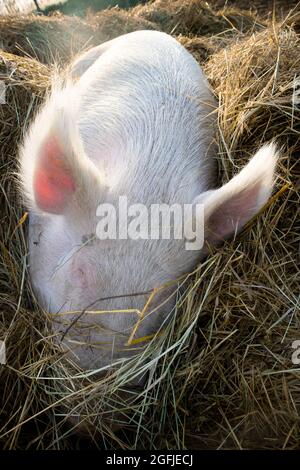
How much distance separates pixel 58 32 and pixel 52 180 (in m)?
2.81

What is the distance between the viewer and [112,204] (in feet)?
7.73

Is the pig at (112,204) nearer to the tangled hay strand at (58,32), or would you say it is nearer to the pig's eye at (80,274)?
the pig's eye at (80,274)

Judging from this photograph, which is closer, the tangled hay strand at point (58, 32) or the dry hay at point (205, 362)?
the dry hay at point (205, 362)

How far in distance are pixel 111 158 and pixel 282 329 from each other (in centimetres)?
108

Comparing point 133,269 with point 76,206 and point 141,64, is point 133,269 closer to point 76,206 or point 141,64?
point 76,206

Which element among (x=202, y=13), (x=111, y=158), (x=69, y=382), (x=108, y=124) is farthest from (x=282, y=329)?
(x=202, y=13)

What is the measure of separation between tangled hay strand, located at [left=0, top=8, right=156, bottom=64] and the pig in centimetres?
183

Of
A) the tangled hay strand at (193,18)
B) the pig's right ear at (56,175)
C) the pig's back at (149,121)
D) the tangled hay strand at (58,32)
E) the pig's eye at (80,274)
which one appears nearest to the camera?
the pig's right ear at (56,175)

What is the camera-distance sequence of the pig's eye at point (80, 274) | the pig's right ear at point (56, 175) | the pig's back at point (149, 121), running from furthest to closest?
the pig's back at point (149, 121), the pig's eye at point (80, 274), the pig's right ear at point (56, 175)

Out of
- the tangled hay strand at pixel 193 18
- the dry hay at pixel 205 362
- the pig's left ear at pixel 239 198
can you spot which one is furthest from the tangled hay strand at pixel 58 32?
the pig's left ear at pixel 239 198

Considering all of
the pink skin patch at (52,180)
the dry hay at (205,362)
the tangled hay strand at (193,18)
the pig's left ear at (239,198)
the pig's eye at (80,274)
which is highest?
the tangled hay strand at (193,18)

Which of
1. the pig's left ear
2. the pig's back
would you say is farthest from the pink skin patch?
the pig's left ear

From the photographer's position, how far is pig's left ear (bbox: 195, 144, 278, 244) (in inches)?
89.5

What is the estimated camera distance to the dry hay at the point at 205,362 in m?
2.26
